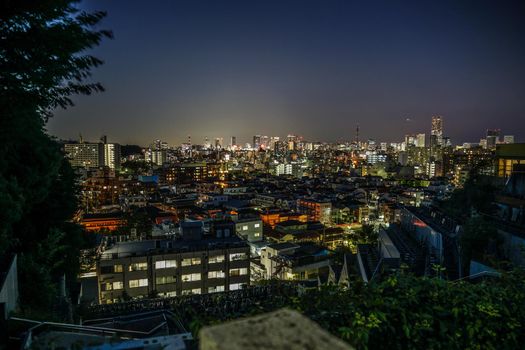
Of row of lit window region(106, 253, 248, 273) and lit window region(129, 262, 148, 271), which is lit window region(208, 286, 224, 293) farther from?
lit window region(129, 262, 148, 271)

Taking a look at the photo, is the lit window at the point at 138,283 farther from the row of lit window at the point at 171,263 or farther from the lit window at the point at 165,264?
the lit window at the point at 165,264

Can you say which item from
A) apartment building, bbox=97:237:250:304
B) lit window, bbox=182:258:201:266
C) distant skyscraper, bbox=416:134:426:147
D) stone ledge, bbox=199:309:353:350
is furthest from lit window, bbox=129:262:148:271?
distant skyscraper, bbox=416:134:426:147

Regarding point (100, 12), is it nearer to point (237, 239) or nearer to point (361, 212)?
point (237, 239)

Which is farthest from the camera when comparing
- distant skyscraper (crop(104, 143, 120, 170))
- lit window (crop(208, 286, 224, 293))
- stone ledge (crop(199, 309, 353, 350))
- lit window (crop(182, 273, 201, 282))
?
distant skyscraper (crop(104, 143, 120, 170))

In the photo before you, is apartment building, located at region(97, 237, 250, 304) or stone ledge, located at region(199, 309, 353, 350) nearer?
stone ledge, located at region(199, 309, 353, 350)

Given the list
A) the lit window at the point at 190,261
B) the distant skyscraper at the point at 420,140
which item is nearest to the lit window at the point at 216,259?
the lit window at the point at 190,261

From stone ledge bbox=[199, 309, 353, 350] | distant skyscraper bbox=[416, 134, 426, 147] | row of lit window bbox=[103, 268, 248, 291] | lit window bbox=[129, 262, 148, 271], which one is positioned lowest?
row of lit window bbox=[103, 268, 248, 291]

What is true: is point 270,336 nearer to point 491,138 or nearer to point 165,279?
point 165,279

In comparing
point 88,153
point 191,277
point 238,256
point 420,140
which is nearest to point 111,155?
point 88,153

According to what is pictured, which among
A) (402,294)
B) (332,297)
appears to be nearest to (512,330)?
(402,294)
